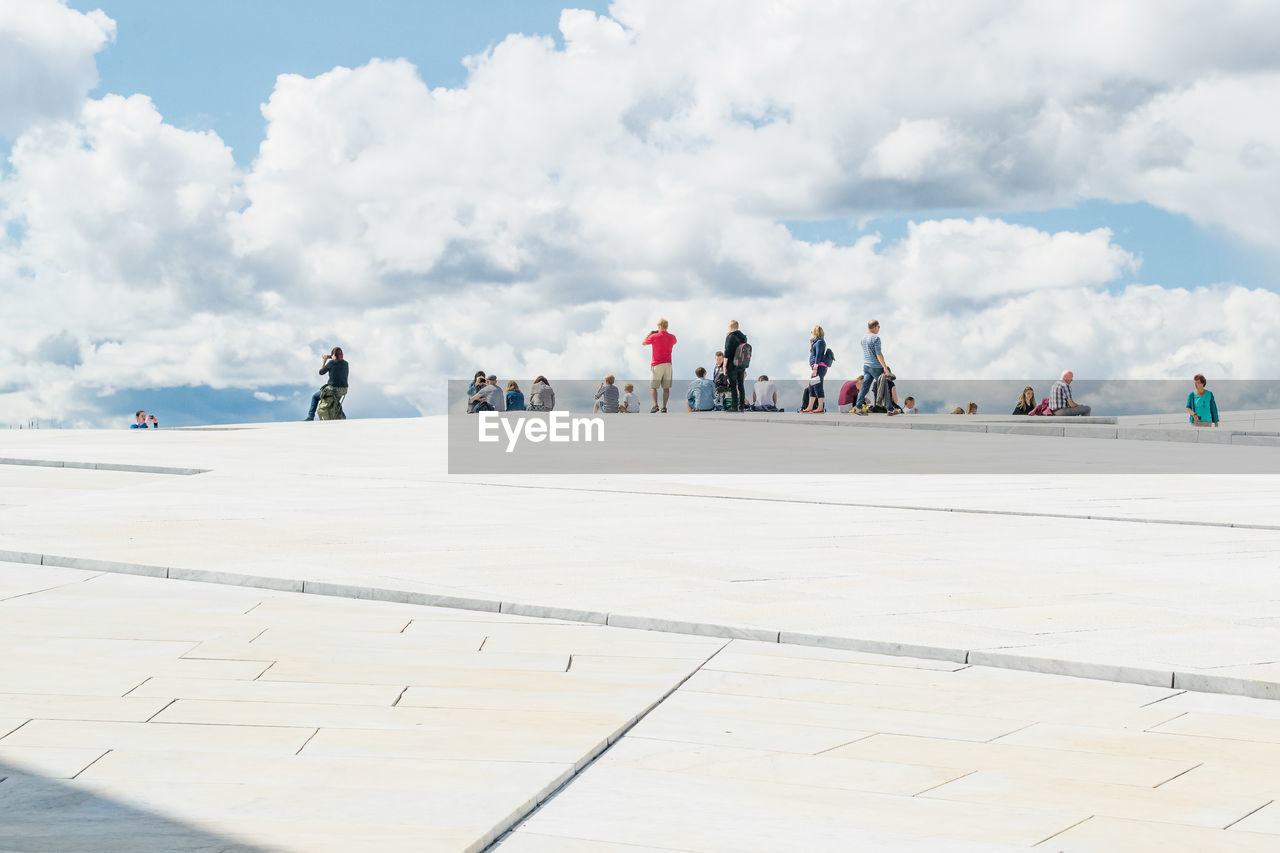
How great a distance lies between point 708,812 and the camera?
3.61 metres

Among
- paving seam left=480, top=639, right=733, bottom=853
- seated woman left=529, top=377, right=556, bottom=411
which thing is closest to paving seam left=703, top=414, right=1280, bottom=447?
seated woman left=529, top=377, right=556, bottom=411

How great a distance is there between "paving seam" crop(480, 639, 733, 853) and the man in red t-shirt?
72.1 ft

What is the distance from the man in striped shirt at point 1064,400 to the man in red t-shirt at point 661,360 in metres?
7.55

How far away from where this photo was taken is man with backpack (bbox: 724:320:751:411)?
27219 mm

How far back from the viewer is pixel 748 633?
5941 millimetres

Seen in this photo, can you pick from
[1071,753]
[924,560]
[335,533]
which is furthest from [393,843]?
[335,533]

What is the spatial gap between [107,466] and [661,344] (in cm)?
1323

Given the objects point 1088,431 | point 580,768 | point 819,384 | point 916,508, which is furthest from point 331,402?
point 580,768

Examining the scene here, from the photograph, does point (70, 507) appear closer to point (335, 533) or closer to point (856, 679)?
point (335, 533)

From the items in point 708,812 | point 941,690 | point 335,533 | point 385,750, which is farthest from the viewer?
point 335,533

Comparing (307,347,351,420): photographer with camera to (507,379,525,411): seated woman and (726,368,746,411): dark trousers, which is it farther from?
(726,368,746,411): dark trousers

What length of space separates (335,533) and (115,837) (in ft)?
19.3

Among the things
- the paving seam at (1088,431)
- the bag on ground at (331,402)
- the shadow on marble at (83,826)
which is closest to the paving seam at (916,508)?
the shadow on marble at (83,826)

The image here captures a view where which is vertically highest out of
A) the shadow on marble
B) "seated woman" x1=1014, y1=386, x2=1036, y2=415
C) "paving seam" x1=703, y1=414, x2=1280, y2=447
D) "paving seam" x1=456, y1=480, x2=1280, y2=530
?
"seated woman" x1=1014, y1=386, x2=1036, y2=415
